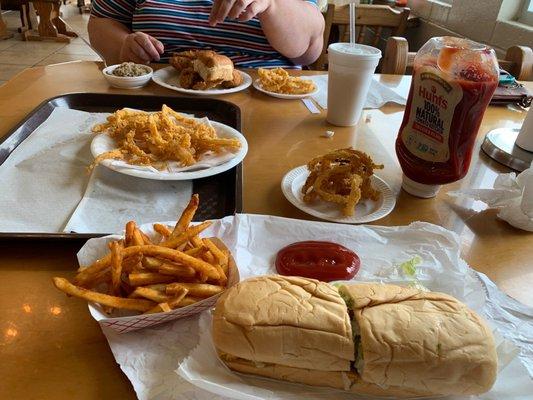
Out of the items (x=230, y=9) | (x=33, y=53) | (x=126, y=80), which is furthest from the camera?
(x=33, y=53)

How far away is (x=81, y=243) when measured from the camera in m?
0.91

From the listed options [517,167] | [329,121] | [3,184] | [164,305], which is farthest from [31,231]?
[517,167]

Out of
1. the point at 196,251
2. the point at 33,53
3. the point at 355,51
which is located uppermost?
the point at 355,51

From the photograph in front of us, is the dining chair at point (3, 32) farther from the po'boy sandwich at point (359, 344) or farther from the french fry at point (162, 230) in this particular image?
the po'boy sandwich at point (359, 344)

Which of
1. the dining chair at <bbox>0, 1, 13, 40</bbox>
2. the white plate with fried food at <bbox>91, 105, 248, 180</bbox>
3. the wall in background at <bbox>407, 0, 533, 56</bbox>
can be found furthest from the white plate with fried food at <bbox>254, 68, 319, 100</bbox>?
the dining chair at <bbox>0, 1, 13, 40</bbox>

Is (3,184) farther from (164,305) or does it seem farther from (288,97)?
(288,97)

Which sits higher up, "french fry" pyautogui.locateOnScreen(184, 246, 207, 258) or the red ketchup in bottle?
"french fry" pyautogui.locateOnScreen(184, 246, 207, 258)

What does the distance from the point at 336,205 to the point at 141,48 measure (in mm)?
1359

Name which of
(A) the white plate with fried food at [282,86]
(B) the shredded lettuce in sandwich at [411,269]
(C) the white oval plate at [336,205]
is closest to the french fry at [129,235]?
(C) the white oval plate at [336,205]

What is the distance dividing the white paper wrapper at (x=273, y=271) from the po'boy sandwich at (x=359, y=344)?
38mm

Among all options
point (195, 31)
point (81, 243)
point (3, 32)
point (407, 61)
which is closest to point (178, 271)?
point (81, 243)

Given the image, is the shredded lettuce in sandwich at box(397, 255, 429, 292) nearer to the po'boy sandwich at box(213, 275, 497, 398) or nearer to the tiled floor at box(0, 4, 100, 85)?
the po'boy sandwich at box(213, 275, 497, 398)

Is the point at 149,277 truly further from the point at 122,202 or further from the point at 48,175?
the point at 48,175

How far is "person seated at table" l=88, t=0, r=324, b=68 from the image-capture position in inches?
78.3
